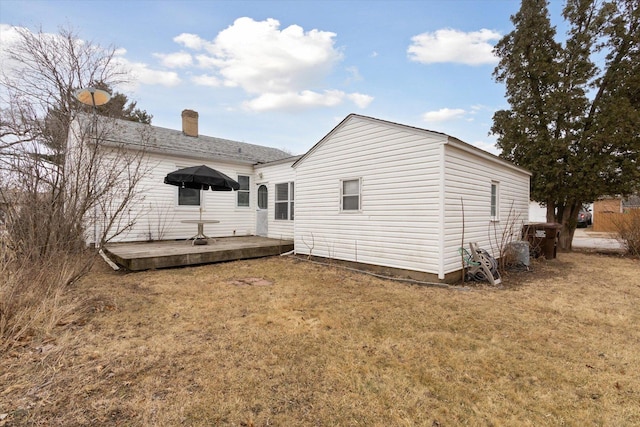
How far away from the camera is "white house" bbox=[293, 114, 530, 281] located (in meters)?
6.23

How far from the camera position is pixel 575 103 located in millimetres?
10117

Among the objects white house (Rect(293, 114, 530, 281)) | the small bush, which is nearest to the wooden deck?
white house (Rect(293, 114, 530, 281))

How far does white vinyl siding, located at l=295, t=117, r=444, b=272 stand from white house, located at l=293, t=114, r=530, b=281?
22 mm

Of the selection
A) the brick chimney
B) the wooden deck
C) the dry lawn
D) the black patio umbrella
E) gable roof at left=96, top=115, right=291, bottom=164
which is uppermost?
the brick chimney

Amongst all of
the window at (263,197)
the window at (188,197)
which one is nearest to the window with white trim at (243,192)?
the window at (263,197)

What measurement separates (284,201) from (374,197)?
4659 millimetres

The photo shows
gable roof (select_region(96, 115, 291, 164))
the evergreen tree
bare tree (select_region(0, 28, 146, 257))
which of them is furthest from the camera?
gable roof (select_region(96, 115, 291, 164))

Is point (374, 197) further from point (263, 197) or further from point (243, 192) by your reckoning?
point (243, 192)

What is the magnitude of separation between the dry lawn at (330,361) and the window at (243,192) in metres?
7.20

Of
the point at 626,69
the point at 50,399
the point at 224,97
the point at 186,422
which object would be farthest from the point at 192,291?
the point at 626,69

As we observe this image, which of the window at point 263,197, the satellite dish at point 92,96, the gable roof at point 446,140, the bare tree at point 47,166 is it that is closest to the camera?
the bare tree at point 47,166

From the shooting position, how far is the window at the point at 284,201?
35.4 feet

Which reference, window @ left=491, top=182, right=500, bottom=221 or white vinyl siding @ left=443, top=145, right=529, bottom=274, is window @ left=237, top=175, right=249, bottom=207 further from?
window @ left=491, top=182, right=500, bottom=221

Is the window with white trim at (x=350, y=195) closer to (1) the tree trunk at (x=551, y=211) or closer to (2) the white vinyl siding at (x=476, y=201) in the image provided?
(2) the white vinyl siding at (x=476, y=201)
